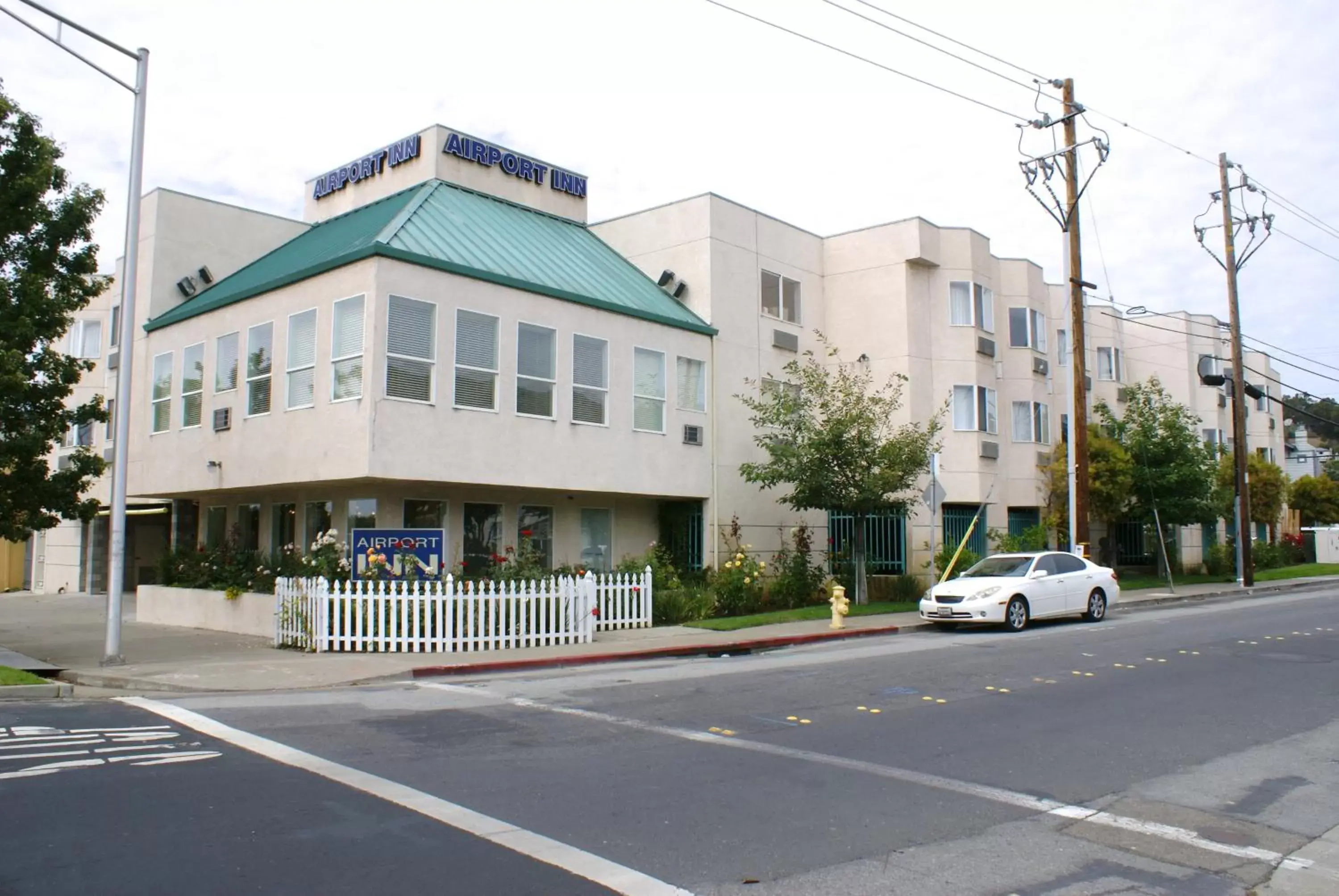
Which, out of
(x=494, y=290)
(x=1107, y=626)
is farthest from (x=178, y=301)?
(x=1107, y=626)

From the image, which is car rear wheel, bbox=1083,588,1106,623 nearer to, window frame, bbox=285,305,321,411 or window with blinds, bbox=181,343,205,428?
window frame, bbox=285,305,321,411

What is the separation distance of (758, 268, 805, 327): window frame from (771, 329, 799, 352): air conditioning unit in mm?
319

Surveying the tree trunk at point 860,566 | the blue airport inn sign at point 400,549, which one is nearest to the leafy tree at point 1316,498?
the tree trunk at point 860,566

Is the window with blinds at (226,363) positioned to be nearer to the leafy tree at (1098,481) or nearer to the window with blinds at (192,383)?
the window with blinds at (192,383)

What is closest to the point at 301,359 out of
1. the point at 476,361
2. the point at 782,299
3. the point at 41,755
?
the point at 476,361

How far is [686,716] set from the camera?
410 inches

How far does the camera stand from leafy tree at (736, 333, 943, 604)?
21.4m

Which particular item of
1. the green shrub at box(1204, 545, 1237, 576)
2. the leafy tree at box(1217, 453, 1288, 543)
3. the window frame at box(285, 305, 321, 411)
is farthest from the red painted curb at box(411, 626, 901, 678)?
the leafy tree at box(1217, 453, 1288, 543)

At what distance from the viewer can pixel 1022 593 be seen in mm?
19281

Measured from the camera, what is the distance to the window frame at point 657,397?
21516 mm

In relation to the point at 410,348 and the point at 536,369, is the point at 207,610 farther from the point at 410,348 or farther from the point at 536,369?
the point at 536,369

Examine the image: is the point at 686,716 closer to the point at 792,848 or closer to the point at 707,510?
the point at 792,848

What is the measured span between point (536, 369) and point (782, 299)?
837cm

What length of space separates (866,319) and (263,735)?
20232 millimetres
